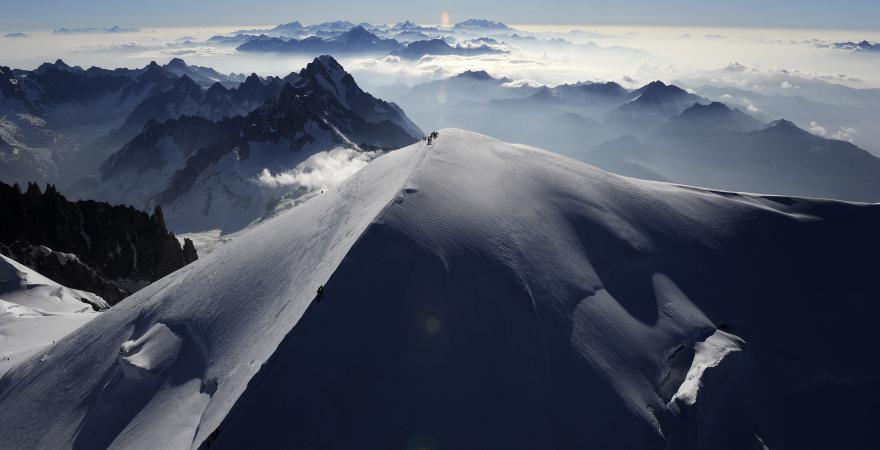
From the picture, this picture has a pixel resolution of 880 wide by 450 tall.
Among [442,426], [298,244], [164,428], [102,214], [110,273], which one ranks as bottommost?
[110,273]

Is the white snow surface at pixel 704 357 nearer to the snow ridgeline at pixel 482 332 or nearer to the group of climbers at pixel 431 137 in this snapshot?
the snow ridgeline at pixel 482 332

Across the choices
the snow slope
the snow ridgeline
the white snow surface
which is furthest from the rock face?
the white snow surface

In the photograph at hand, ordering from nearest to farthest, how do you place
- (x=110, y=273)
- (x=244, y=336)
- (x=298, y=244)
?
(x=244, y=336) < (x=298, y=244) < (x=110, y=273)

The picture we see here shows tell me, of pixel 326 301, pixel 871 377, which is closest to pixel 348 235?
pixel 326 301

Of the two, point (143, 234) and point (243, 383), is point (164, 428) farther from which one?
point (143, 234)

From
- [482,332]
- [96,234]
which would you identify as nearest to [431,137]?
[482,332]

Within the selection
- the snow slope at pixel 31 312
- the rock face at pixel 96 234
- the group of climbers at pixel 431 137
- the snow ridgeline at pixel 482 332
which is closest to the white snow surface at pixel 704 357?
the snow ridgeline at pixel 482 332

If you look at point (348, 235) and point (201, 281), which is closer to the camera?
point (348, 235)
